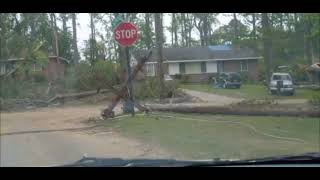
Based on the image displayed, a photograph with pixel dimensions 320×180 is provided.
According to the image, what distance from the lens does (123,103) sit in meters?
18.2

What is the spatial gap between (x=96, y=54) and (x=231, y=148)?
10.3m

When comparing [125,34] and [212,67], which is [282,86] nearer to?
[125,34]

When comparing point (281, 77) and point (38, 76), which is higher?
point (38, 76)

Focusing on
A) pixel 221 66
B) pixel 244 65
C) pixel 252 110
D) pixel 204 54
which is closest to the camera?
pixel 252 110

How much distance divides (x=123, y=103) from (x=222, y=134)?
246 inches

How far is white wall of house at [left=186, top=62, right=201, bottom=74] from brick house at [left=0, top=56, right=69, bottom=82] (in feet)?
83.4

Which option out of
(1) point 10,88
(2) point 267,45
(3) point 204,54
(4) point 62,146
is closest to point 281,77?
(2) point 267,45

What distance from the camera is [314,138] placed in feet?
40.3

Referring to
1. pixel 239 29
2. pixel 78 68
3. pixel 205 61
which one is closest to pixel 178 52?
pixel 205 61

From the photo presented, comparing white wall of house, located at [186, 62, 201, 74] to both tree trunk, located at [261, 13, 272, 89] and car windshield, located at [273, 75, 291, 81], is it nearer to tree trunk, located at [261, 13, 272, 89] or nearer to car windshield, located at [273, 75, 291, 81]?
tree trunk, located at [261, 13, 272, 89]

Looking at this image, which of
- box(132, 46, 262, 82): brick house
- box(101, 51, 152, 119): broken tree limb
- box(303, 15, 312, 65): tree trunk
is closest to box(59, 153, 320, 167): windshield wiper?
box(101, 51, 152, 119): broken tree limb

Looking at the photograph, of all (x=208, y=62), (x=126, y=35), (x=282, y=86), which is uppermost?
(x=126, y=35)

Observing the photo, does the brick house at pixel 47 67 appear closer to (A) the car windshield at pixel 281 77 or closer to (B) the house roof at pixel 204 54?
(A) the car windshield at pixel 281 77

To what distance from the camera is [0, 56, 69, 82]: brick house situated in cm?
2448
